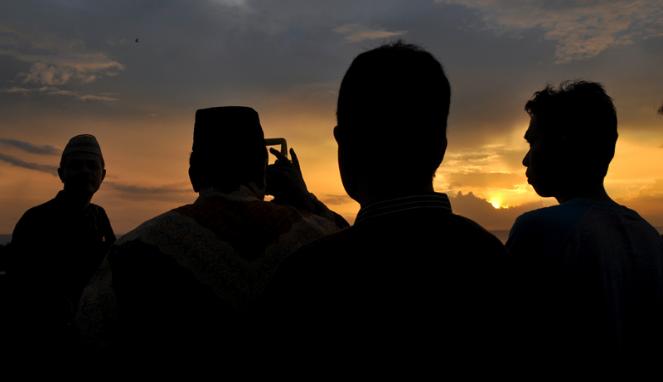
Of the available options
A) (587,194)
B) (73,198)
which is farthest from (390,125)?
(73,198)

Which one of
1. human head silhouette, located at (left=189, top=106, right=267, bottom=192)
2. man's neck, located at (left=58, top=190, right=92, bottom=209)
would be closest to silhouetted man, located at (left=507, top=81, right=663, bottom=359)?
human head silhouette, located at (left=189, top=106, right=267, bottom=192)

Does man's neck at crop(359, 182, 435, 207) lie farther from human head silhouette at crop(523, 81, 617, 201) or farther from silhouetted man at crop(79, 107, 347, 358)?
human head silhouette at crop(523, 81, 617, 201)

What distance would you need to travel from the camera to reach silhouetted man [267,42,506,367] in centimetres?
150

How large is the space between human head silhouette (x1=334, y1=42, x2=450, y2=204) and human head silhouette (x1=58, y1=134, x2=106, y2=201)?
430cm

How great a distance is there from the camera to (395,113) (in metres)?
1.64

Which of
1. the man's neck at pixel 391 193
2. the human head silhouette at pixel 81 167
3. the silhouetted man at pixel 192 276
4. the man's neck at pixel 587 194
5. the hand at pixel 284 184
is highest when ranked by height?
the human head silhouette at pixel 81 167

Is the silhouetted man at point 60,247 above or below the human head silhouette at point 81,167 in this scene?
below

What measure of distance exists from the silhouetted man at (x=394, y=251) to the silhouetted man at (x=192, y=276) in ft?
3.36

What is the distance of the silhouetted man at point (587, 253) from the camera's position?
259cm

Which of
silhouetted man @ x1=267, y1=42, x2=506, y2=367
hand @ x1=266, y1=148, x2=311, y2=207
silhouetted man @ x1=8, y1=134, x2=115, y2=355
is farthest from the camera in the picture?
silhouetted man @ x1=8, y1=134, x2=115, y2=355

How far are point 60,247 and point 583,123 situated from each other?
4277mm

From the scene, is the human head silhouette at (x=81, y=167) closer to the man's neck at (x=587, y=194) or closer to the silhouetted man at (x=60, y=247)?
the silhouetted man at (x=60, y=247)

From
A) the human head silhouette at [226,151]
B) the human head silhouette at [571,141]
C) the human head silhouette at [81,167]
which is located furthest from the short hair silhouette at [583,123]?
the human head silhouette at [81,167]

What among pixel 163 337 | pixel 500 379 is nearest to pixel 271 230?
pixel 163 337
